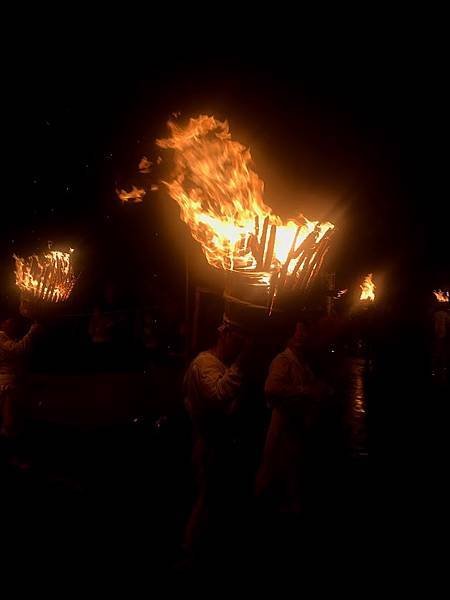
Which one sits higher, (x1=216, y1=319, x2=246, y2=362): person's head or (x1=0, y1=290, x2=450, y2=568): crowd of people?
(x1=216, y1=319, x2=246, y2=362): person's head

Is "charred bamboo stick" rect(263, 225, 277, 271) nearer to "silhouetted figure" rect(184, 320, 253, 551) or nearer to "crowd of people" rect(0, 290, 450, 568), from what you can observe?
"crowd of people" rect(0, 290, 450, 568)

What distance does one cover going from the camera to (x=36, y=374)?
44.8ft

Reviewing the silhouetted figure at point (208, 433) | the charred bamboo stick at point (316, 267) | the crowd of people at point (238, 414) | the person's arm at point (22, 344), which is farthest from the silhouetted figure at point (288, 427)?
the person's arm at point (22, 344)

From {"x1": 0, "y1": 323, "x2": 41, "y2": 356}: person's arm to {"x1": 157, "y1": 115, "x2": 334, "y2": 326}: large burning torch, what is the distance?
4113mm

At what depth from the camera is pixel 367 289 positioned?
575 inches

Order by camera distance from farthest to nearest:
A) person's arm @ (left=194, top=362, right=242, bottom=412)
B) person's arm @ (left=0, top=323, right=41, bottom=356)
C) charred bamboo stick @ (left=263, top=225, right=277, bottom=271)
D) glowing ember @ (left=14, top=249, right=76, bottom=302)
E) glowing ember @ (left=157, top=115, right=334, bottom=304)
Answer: person's arm @ (left=0, top=323, right=41, bottom=356)
glowing ember @ (left=14, top=249, right=76, bottom=302)
person's arm @ (left=194, top=362, right=242, bottom=412)
glowing ember @ (left=157, top=115, right=334, bottom=304)
charred bamboo stick @ (left=263, top=225, right=277, bottom=271)

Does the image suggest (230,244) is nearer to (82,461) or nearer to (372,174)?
(82,461)

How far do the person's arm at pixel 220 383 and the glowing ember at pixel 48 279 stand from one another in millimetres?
2523

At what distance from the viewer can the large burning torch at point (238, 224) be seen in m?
3.59

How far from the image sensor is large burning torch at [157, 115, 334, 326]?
11.8 ft

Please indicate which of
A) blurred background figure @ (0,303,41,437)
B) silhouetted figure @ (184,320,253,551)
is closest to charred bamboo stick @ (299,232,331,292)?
silhouetted figure @ (184,320,253,551)

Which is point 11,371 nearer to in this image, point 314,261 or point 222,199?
point 222,199

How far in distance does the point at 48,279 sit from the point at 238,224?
9.41ft

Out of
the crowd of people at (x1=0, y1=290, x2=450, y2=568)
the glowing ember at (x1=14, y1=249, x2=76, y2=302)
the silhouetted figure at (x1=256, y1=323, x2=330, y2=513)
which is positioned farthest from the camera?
the glowing ember at (x1=14, y1=249, x2=76, y2=302)
